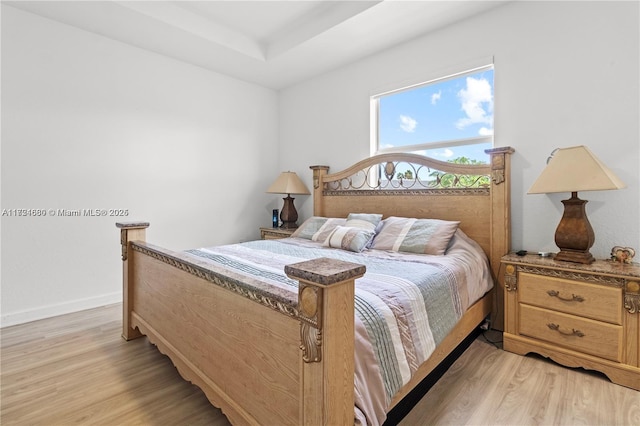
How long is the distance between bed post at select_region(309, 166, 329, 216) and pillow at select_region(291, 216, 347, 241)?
0.38 meters

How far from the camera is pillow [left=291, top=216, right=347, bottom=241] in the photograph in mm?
3109

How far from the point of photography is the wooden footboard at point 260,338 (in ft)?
3.06

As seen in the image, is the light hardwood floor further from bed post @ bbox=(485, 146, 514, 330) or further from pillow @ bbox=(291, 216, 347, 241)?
pillow @ bbox=(291, 216, 347, 241)

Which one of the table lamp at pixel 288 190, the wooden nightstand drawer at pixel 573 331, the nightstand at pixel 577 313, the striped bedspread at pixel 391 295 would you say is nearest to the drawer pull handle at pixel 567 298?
the nightstand at pixel 577 313

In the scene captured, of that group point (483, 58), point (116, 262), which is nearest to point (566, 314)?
point (483, 58)

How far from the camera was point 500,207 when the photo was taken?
8.06 feet

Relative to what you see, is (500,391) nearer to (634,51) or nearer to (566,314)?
(566,314)

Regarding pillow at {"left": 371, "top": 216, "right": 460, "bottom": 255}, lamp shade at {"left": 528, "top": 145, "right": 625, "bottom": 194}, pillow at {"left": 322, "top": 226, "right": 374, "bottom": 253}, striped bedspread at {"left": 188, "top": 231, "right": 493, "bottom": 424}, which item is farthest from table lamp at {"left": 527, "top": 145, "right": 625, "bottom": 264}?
pillow at {"left": 322, "top": 226, "right": 374, "bottom": 253}

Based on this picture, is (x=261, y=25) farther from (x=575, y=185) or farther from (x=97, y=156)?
(x=575, y=185)

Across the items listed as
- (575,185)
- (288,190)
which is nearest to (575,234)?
(575,185)

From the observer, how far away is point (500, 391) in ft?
5.74

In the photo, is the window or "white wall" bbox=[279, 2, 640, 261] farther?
the window

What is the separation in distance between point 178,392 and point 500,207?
2515 mm

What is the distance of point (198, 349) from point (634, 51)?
10.6 feet
